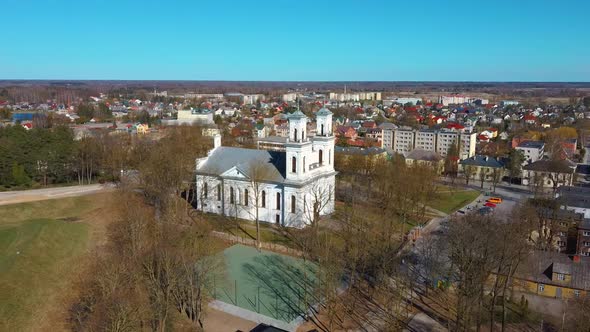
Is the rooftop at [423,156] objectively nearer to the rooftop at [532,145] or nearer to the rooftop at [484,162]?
the rooftop at [484,162]

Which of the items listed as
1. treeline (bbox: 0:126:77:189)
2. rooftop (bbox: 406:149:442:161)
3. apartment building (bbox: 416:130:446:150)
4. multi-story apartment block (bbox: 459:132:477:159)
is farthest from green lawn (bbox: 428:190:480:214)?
treeline (bbox: 0:126:77:189)

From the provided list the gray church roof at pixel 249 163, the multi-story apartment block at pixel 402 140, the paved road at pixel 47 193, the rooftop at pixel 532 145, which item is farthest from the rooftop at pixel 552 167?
the paved road at pixel 47 193

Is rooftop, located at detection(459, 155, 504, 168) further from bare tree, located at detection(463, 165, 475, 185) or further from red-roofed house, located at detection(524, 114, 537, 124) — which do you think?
red-roofed house, located at detection(524, 114, 537, 124)

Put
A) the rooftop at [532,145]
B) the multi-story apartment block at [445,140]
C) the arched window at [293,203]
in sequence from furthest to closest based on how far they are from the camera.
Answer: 1. the multi-story apartment block at [445,140]
2. the rooftop at [532,145]
3. the arched window at [293,203]

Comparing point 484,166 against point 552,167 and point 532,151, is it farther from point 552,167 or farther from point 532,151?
point 532,151

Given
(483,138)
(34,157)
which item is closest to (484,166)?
(483,138)

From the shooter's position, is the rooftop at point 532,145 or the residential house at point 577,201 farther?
the rooftop at point 532,145
